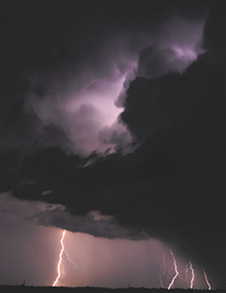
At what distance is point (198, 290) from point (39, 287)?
9663 mm

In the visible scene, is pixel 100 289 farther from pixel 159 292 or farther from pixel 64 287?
pixel 159 292

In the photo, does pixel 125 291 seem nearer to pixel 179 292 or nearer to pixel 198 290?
pixel 179 292

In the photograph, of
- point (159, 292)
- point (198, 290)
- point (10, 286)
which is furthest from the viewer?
point (198, 290)

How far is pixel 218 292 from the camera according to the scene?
71.2 feet

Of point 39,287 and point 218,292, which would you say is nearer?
point 39,287

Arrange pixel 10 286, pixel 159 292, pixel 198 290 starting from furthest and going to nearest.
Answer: pixel 198 290 → pixel 159 292 → pixel 10 286

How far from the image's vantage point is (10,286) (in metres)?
18.7

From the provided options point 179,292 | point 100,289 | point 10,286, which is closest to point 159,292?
point 179,292

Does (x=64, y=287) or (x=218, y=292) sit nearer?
(x=64, y=287)

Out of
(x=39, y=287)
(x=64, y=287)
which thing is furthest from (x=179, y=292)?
(x=39, y=287)

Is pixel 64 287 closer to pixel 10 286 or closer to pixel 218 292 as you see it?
pixel 10 286

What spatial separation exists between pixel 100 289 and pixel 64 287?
1.84 metres

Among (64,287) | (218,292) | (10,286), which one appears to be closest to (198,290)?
(218,292)

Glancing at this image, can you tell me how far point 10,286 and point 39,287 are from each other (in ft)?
4.57
